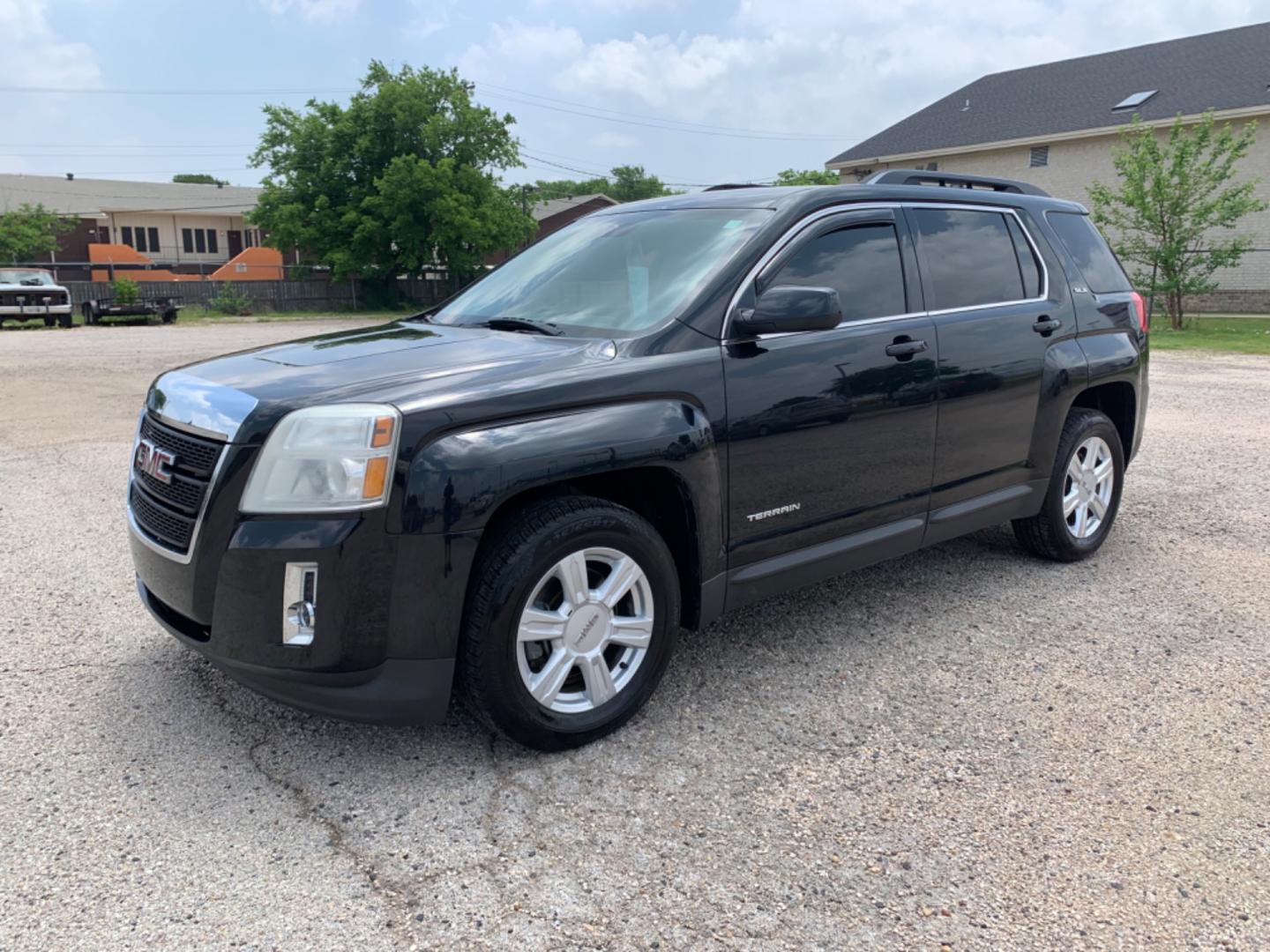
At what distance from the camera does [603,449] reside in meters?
3.14

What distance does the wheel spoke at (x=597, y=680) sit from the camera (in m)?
3.23

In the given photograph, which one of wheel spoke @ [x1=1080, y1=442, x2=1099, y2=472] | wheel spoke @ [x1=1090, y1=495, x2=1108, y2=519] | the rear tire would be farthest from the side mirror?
wheel spoke @ [x1=1090, y1=495, x2=1108, y2=519]

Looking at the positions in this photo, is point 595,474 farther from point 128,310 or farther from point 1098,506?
point 128,310

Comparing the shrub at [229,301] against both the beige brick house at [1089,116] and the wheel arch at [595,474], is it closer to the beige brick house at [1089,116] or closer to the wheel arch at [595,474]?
the beige brick house at [1089,116]

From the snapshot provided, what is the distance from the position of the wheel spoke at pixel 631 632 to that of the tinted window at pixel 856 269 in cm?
141

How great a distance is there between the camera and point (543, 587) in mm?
3176

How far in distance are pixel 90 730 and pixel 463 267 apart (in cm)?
3891

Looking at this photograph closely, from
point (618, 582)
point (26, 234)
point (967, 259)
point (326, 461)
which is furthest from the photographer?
point (26, 234)

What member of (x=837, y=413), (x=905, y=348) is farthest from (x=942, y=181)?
(x=837, y=413)

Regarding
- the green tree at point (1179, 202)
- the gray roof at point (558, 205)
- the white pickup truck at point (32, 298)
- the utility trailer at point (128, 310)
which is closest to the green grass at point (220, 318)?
the utility trailer at point (128, 310)

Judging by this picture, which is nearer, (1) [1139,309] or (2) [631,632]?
(2) [631,632]

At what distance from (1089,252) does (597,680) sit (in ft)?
12.5


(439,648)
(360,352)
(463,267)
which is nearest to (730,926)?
(439,648)

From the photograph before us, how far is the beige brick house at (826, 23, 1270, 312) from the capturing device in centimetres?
2773
